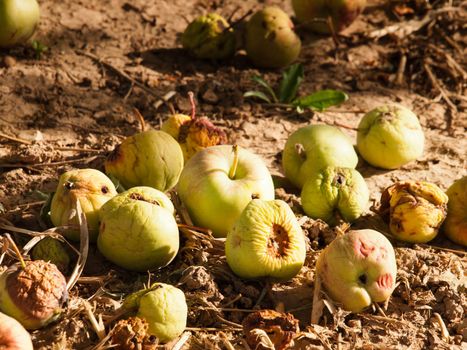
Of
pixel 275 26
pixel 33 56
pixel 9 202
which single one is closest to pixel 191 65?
pixel 275 26

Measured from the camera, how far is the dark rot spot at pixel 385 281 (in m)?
3.84

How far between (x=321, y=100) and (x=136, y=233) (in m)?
2.63

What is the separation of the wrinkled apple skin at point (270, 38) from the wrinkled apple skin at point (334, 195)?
2187 mm

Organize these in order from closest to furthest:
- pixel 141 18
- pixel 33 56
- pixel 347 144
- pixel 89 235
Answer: pixel 89 235
pixel 347 144
pixel 33 56
pixel 141 18

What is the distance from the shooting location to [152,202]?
4.16 meters

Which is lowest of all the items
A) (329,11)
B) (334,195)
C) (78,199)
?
(334,195)

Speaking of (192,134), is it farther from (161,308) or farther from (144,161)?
(161,308)

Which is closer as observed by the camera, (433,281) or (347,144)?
(433,281)

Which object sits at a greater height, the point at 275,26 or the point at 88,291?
the point at 275,26

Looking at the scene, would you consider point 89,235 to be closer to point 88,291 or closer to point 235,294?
point 88,291

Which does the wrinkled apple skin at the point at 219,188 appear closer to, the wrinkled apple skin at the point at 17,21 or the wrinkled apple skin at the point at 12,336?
the wrinkled apple skin at the point at 12,336

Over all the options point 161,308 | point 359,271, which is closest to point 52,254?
point 161,308

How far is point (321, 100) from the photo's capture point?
616 cm

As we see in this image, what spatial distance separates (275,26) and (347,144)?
1813mm
